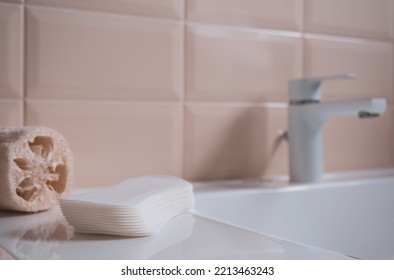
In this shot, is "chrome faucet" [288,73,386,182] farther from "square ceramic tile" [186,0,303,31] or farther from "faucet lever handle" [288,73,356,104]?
"square ceramic tile" [186,0,303,31]

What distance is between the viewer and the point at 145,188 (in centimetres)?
50

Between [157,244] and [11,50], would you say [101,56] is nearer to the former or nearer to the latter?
[11,50]

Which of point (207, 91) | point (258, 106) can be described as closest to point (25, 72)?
point (207, 91)

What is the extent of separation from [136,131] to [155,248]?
0.39 m

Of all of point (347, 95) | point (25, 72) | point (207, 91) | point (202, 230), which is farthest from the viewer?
point (347, 95)

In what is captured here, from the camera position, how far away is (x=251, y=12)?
882 mm

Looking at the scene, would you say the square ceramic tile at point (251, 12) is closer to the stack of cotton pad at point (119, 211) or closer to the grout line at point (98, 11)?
the grout line at point (98, 11)

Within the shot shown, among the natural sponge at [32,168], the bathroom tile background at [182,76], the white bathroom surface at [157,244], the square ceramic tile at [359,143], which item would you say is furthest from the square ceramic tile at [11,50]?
the square ceramic tile at [359,143]

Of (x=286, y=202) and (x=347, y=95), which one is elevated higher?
(x=347, y=95)

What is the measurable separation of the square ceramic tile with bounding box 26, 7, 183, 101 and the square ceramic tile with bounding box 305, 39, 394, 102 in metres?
0.30

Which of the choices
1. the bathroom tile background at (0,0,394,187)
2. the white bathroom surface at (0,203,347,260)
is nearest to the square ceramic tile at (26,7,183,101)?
the bathroom tile background at (0,0,394,187)

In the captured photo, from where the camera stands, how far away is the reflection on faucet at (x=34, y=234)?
40 cm
